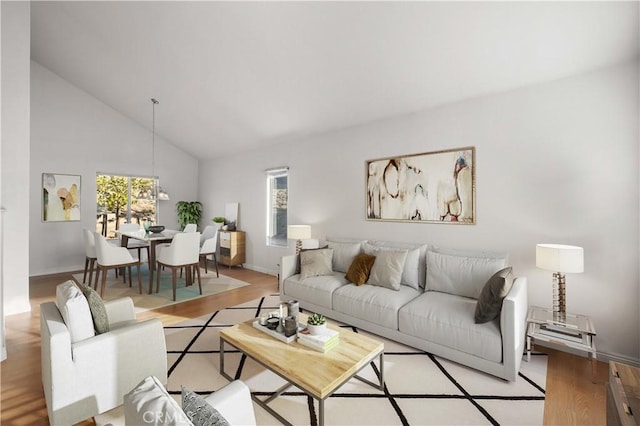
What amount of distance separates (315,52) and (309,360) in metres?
3.00

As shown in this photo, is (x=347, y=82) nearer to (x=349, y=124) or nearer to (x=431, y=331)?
(x=349, y=124)

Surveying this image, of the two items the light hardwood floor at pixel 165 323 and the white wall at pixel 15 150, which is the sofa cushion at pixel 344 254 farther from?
the white wall at pixel 15 150

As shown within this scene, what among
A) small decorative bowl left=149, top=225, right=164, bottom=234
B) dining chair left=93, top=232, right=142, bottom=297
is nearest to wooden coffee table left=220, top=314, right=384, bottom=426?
dining chair left=93, top=232, right=142, bottom=297

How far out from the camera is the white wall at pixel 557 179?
2447mm

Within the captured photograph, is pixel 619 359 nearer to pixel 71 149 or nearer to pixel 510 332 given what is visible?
pixel 510 332

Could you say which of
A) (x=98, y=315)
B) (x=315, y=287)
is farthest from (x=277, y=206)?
(x=98, y=315)

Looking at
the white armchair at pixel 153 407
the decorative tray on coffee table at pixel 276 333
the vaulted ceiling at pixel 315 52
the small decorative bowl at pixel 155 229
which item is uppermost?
the vaulted ceiling at pixel 315 52

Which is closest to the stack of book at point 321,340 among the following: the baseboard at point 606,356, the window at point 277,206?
the baseboard at point 606,356

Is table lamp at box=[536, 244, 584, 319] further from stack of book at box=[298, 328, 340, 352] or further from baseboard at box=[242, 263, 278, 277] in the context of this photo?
baseboard at box=[242, 263, 278, 277]

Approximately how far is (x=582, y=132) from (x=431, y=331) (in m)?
2.27

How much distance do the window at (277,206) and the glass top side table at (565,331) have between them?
12.8ft

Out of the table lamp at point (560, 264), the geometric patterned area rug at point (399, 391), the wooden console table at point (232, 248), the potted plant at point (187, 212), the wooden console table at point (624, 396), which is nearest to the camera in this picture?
the wooden console table at point (624, 396)

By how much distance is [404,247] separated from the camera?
11.6 feet

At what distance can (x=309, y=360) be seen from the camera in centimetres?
184
